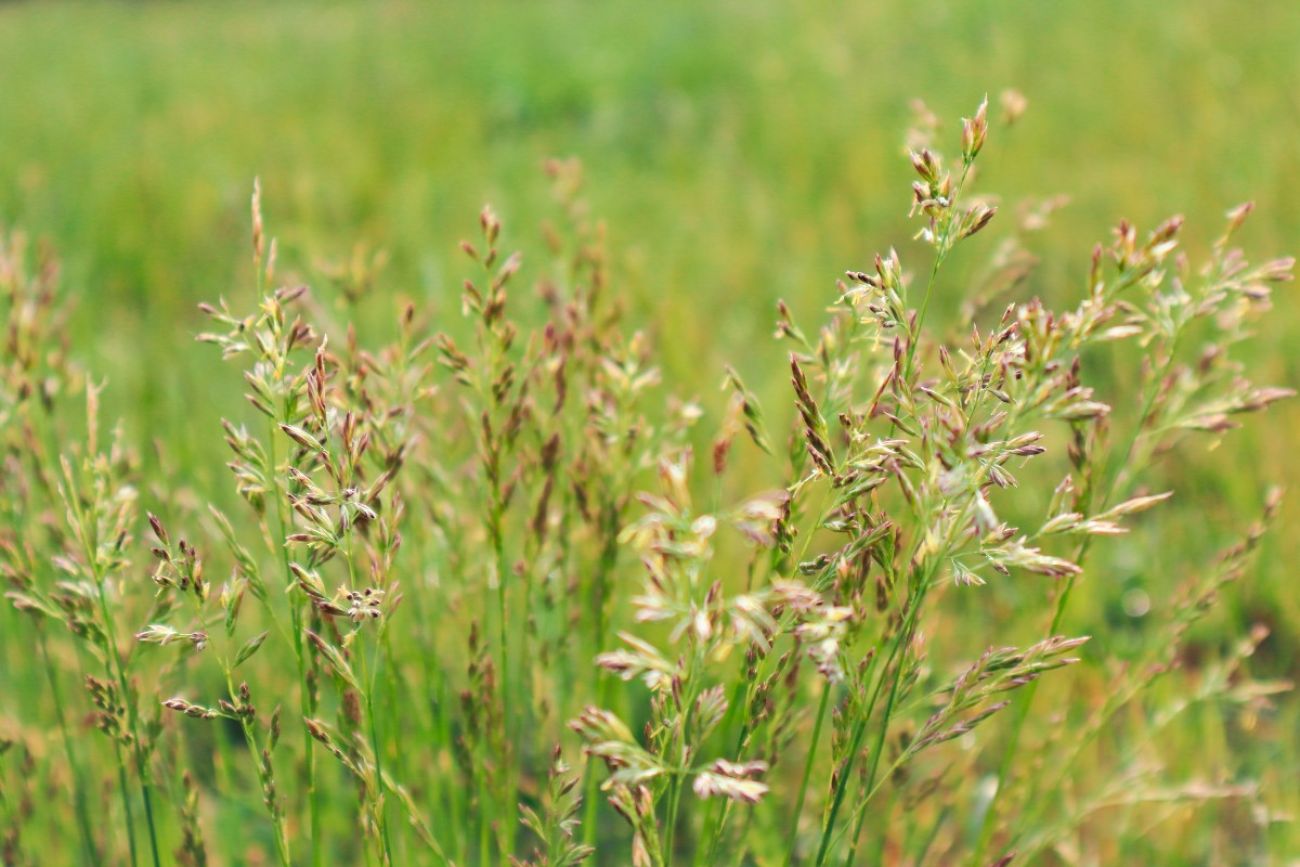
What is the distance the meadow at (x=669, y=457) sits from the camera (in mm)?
927

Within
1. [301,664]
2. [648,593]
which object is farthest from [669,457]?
[301,664]

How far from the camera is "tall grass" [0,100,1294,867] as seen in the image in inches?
34.4

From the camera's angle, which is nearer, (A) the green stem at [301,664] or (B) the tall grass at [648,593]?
(B) the tall grass at [648,593]

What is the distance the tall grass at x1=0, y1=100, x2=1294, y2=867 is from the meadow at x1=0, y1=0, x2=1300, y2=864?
1 centimetres

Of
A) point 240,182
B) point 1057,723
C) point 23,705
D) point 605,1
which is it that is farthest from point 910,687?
point 605,1

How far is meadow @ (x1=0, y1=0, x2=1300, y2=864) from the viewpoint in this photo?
36.5 inches

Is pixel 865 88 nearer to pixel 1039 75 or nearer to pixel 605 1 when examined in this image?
pixel 1039 75

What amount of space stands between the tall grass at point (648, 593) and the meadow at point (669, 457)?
0.01 meters

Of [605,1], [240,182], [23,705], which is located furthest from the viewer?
[605,1]

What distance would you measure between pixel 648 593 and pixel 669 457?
447 millimetres

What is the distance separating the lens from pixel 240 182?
4645 mm

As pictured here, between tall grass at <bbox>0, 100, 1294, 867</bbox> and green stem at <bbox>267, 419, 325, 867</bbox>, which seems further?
green stem at <bbox>267, 419, 325, 867</bbox>

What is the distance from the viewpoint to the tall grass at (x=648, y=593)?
87 centimetres

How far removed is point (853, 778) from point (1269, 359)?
1874 mm
